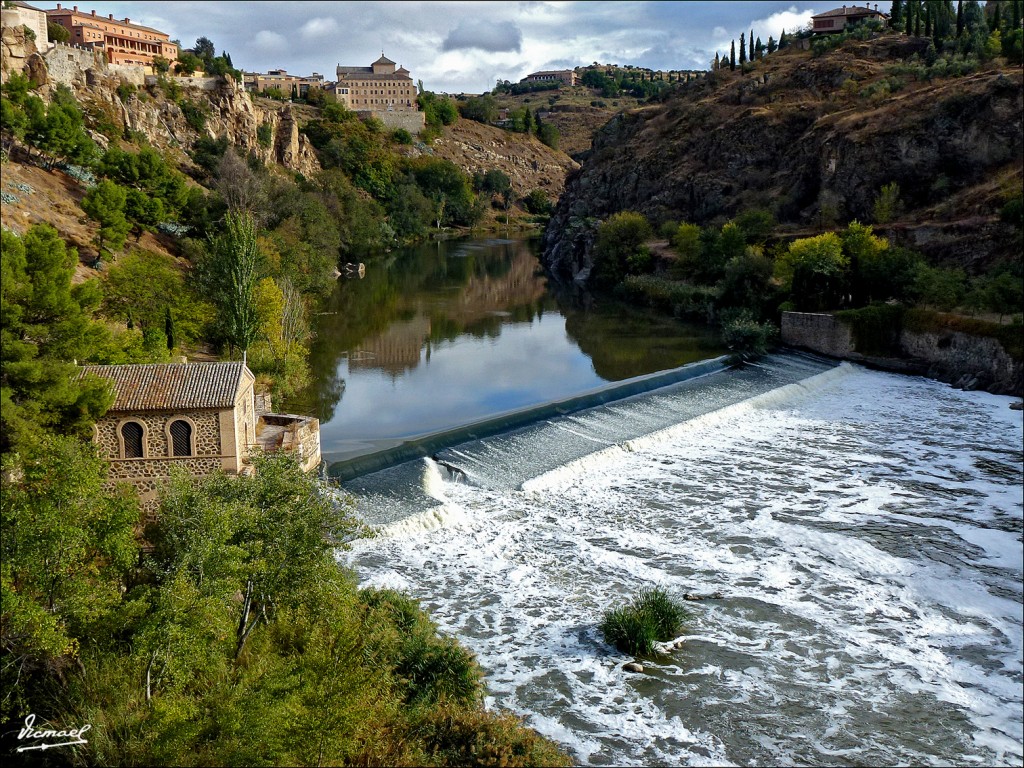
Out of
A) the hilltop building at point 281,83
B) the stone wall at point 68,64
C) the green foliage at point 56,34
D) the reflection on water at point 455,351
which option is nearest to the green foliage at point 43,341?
the reflection on water at point 455,351

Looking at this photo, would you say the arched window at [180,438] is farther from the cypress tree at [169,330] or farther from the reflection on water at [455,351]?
the cypress tree at [169,330]

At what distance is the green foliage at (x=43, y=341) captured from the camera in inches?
521

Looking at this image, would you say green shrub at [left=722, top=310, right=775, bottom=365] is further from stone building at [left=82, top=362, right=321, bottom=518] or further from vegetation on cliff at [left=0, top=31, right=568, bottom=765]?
vegetation on cliff at [left=0, top=31, right=568, bottom=765]

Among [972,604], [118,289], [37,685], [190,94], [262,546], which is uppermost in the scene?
[190,94]

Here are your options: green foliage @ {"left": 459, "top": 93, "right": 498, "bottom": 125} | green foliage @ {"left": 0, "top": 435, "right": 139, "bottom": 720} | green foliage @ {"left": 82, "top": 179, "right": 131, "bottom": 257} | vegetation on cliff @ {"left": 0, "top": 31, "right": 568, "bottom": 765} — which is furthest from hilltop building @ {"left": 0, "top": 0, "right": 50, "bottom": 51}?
green foliage @ {"left": 459, "top": 93, "right": 498, "bottom": 125}

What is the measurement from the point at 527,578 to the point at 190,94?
61.2 metres

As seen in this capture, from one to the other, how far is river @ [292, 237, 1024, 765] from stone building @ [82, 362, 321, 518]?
333cm

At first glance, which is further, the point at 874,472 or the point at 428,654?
the point at 874,472

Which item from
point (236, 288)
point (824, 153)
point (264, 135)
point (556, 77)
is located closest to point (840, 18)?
point (824, 153)

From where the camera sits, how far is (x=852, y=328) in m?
31.8

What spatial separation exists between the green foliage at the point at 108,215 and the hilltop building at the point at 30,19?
2305 centimetres

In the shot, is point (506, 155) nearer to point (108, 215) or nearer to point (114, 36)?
point (114, 36)

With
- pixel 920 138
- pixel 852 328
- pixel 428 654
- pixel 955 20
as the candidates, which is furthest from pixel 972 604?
pixel 955 20

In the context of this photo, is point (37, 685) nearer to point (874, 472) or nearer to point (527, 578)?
point (527, 578)
